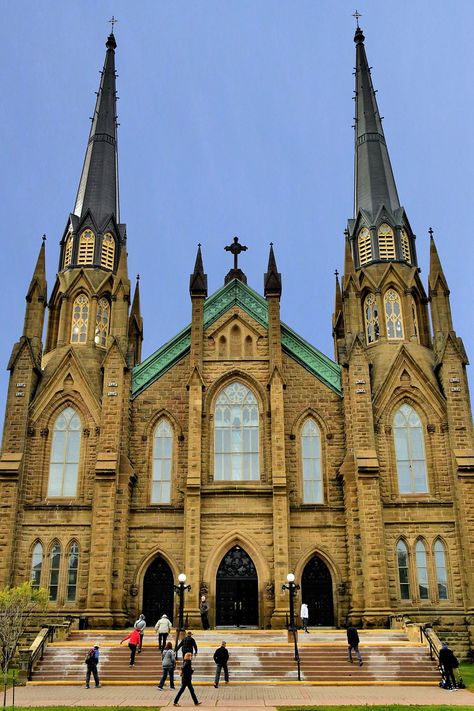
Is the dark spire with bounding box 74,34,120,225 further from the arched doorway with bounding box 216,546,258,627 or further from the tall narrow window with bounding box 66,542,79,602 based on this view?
the arched doorway with bounding box 216,546,258,627

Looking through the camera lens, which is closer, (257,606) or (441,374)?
(257,606)

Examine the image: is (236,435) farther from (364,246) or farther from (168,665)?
(168,665)

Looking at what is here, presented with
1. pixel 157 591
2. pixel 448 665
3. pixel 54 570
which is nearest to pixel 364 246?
pixel 157 591

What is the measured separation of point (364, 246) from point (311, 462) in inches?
462

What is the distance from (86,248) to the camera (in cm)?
3597

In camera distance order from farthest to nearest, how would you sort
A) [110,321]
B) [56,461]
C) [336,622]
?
[110,321], [56,461], [336,622]

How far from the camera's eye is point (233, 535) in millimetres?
29047

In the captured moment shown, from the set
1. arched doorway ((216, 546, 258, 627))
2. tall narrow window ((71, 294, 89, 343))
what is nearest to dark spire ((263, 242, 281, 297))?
tall narrow window ((71, 294, 89, 343))

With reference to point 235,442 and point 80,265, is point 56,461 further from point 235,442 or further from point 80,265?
point 80,265

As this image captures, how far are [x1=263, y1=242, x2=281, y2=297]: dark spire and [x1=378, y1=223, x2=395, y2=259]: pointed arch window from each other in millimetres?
5707

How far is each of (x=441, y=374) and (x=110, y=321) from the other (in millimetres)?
14857

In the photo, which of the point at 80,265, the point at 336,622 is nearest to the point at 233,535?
the point at 336,622

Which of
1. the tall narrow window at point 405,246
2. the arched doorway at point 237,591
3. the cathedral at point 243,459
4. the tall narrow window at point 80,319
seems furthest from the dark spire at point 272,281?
the arched doorway at point 237,591

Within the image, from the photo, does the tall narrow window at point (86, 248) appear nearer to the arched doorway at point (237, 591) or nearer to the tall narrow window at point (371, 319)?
the tall narrow window at point (371, 319)
